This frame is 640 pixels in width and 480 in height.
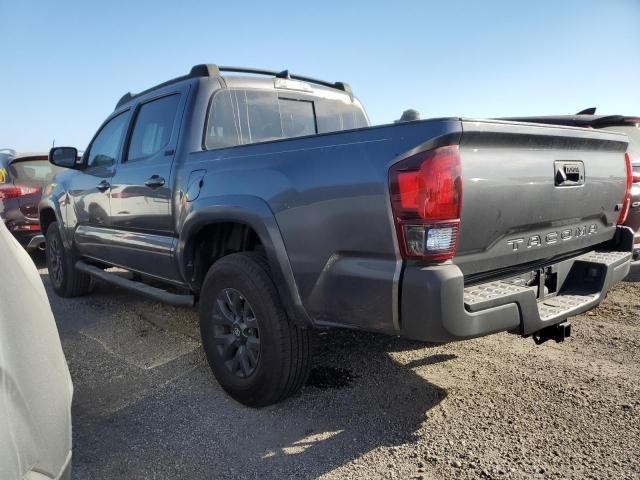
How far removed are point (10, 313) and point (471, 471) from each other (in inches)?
78.5

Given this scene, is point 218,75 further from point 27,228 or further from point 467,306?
point 27,228

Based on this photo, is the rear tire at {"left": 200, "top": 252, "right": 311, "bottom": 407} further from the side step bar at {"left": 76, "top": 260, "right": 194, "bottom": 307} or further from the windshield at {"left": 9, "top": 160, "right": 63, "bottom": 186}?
the windshield at {"left": 9, "top": 160, "right": 63, "bottom": 186}

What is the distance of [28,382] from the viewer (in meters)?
1.50

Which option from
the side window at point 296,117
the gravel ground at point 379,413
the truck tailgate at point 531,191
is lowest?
the gravel ground at point 379,413

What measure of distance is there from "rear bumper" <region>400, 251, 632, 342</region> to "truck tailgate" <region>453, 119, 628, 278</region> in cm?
15

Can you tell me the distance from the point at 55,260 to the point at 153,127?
2705 millimetres

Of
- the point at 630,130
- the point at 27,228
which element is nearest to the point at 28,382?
the point at 630,130

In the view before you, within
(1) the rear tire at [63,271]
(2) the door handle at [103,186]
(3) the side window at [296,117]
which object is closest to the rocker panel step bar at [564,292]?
(3) the side window at [296,117]

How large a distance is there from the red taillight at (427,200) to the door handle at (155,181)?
201 centimetres

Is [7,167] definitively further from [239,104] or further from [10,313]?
[10,313]

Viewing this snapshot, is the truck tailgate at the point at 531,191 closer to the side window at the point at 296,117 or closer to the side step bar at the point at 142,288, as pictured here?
the side window at the point at 296,117

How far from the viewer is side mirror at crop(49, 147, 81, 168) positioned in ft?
15.7

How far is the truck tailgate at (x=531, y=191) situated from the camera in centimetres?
221

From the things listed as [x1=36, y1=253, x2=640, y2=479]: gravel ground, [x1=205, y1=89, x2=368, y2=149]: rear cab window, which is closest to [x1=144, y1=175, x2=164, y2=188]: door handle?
[x1=205, y1=89, x2=368, y2=149]: rear cab window
